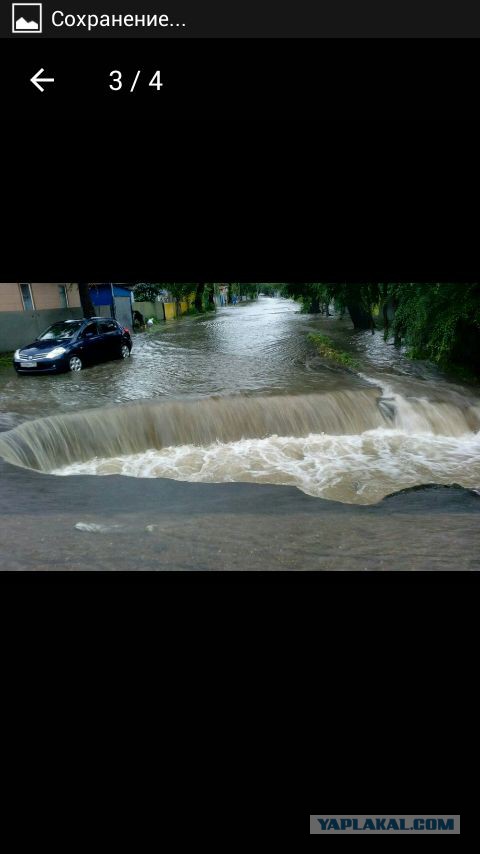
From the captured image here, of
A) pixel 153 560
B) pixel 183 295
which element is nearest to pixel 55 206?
pixel 153 560

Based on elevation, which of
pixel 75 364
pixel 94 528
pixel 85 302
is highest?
pixel 85 302

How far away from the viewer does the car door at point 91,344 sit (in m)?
13.2

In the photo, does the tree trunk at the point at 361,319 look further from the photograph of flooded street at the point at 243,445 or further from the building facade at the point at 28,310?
the building facade at the point at 28,310

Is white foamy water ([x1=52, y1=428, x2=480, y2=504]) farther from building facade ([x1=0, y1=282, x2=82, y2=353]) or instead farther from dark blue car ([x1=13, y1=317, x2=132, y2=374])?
building facade ([x1=0, y1=282, x2=82, y2=353])

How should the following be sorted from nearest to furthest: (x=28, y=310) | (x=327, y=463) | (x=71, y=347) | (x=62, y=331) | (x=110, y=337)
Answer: (x=327, y=463) → (x=71, y=347) → (x=62, y=331) → (x=110, y=337) → (x=28, y=310)

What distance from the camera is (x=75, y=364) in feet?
42.5

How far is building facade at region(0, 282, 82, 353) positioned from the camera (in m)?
16.4

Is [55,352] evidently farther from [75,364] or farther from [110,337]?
[110,337]

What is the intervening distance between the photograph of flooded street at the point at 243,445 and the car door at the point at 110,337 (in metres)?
0.06

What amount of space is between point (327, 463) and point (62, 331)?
8.94 meters

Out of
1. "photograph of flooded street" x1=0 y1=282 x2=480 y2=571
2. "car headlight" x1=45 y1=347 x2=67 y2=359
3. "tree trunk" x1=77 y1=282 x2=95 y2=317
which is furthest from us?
"tree trunk" x1=77 y1=282 x2=95 y2=317

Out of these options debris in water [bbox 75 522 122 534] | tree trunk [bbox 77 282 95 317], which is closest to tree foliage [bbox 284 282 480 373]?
debris in water [bbox 75 522 122 534]

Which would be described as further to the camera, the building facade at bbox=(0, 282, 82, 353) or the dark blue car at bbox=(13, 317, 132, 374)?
the building facade at bbox=(0, 282, 82, 353)

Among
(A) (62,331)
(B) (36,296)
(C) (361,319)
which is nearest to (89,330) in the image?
(A) (62,331)
